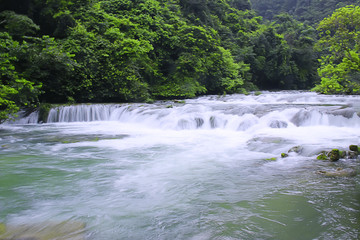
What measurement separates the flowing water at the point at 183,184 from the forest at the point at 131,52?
231cm

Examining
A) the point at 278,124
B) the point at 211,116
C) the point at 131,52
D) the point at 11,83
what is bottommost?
the point at 278,124

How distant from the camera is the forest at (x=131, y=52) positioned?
30.7 ft

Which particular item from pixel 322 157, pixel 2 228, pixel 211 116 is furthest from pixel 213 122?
pixel 2 228

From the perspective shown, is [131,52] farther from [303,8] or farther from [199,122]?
[303,8]

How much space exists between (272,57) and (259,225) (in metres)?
33.8

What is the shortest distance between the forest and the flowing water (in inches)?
90.8

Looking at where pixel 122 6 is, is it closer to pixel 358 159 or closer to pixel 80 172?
pixel 80 172

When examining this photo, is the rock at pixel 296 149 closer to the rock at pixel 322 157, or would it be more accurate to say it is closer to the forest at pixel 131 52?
the rock at pixel 322 157

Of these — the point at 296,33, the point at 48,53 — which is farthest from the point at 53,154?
the point at 296,33

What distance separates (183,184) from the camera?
15.3 feet

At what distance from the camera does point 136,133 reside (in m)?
10.0

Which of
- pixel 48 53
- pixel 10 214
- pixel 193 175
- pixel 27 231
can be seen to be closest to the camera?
pixel 27 231

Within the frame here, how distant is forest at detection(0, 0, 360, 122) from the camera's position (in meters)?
Result: 9.36

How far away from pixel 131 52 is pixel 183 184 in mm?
12338
